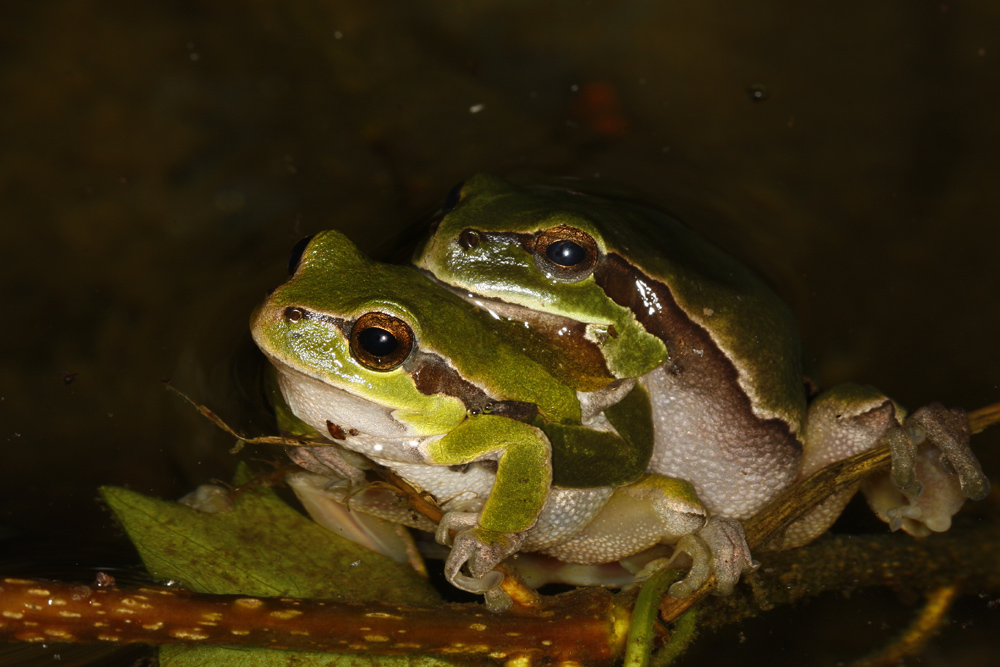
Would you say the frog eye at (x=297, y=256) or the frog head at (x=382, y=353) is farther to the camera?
the frog eye at (x=297, y=256)

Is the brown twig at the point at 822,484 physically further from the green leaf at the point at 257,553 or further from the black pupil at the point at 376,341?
the black pupil at the point at 376,341

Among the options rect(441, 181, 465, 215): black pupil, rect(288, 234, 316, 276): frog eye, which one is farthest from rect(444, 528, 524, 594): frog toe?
rect(441, 181, 465, 215): black pupil

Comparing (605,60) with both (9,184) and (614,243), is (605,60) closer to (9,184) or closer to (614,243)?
(614,243)

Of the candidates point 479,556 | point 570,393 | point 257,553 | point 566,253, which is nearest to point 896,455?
point 570,393

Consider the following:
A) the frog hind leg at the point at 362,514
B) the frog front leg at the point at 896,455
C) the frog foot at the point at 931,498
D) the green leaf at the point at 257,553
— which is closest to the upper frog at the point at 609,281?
the frog front leg at the point at 896,455

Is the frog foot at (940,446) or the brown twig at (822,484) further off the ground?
the frog foot at (940,446)

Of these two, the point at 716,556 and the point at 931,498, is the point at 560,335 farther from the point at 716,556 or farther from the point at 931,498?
the point at 931,498
